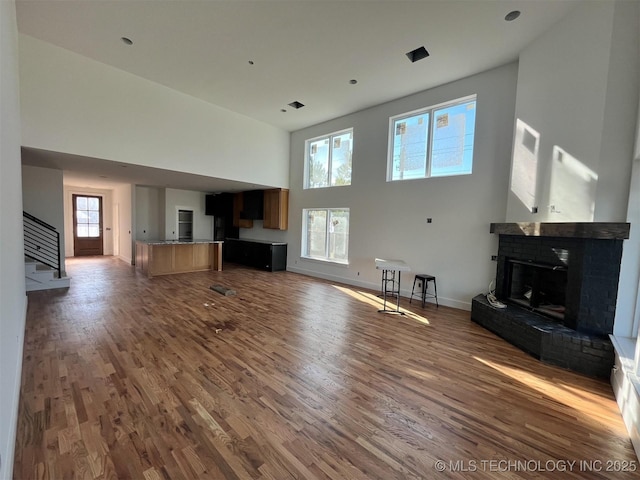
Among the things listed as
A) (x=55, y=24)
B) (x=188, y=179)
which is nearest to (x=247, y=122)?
(x=188, y=179)

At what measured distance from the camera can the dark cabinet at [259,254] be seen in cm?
793

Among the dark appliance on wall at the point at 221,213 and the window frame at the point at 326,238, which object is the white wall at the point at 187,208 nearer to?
the dark appliance on wall at the point at 221,213

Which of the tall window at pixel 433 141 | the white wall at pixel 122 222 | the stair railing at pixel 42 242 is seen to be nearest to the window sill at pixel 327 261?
the tall window at pixel 433 141

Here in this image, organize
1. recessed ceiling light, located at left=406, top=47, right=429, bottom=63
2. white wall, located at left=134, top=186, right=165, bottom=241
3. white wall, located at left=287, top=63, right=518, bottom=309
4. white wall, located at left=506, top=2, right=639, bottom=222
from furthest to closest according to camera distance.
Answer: white wall, located at left=134, top=186, right=165, bottom=241
white wall, located at left=287, top=63, right=518, bottom=309
recessed ceiling light, located at left=406, top=47, right=429, bottom=63
white wall, located at left=506, top=2, right=639, bottom=222

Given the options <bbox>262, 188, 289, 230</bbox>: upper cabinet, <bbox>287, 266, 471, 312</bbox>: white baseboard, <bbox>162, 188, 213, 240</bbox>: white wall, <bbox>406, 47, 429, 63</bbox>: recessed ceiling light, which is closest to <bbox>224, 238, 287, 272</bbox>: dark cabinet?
<bbox>287, 266, 471, 312</bbox>: white baseboard

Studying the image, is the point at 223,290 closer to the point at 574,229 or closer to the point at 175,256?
the point at 175,256

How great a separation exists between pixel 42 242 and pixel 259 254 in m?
4.97

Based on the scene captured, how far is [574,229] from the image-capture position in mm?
2920

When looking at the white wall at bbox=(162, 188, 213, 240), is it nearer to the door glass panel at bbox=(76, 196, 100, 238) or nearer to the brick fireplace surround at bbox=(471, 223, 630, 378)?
the door glass panel at bbox=(76, 196, 100, 238)

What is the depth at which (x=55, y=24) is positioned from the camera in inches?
143

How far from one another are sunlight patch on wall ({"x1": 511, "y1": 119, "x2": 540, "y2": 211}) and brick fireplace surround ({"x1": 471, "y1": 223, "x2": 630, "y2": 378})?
550mm

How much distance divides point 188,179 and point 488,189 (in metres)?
6.77

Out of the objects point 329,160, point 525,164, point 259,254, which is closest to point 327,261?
point 259,254

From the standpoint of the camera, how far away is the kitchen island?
672 cm
